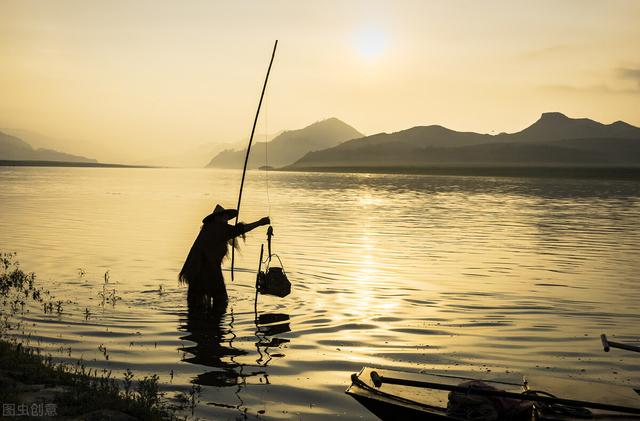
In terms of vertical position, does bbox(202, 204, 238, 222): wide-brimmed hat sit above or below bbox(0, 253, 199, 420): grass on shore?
above

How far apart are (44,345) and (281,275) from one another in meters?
5.07

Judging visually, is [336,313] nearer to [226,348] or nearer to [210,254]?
[210,254]

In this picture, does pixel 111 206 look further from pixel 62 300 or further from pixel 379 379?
pixel 379 379

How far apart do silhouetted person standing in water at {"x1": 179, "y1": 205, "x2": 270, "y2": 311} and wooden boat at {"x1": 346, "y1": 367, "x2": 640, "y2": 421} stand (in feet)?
21.6

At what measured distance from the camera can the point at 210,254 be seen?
14484 millimetres

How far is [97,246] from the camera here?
25.8 meters

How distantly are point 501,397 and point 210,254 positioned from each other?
8.31 metres

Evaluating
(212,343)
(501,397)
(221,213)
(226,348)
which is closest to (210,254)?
(221,213)

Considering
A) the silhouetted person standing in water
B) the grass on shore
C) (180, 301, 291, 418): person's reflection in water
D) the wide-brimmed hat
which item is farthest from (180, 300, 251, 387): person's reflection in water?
the wide-brimmed hat

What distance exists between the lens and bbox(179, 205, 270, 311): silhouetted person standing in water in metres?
14.5

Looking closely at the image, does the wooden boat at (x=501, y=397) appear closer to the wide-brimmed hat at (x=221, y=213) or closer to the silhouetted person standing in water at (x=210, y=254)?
the silhouetted person standing in water at (x=210, y=254)
